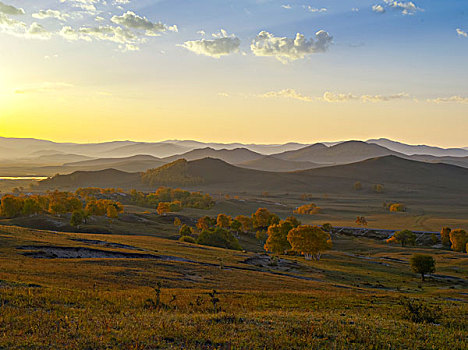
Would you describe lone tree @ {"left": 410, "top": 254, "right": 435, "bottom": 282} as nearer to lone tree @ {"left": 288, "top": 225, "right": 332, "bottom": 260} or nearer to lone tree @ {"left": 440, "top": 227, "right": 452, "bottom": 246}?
lone tree @ {"left": 288, "top": 225, "right": 332, "bottom": 260}

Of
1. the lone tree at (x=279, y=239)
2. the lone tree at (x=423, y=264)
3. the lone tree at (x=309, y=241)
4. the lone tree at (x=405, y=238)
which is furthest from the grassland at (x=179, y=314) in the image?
the lone tree at (x=405, y=238)

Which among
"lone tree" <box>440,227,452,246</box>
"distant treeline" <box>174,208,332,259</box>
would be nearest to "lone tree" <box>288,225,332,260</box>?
"distant treeline" <box>174,208,332,259</box>

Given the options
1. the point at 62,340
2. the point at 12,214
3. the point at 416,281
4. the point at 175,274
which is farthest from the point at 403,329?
the point at 12,214

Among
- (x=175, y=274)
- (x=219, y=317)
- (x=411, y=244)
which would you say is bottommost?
(x=411, y=244)

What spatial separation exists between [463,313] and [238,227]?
118041 millimetres

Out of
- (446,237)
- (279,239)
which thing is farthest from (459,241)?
(279,239)

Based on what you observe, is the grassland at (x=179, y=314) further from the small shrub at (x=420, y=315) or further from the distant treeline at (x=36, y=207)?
the distant treeline at (x=36, y=207)

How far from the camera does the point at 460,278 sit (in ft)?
243

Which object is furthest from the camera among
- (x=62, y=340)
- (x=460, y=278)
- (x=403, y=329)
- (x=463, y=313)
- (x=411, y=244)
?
(x=411, y=244)

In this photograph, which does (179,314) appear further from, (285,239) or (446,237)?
(446,237)

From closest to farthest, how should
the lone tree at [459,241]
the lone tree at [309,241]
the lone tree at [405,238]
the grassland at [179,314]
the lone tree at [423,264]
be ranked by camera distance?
1. the grassland at [179,314]
2. the lone tree at [423,264]
3. the lone tree at [309,241]
4. the lone tree at [459,241]
5. the lone tree at [405,238]

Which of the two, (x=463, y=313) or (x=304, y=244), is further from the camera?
(x=304, y=244)

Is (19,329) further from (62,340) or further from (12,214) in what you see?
(12,214)

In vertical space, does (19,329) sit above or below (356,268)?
above
